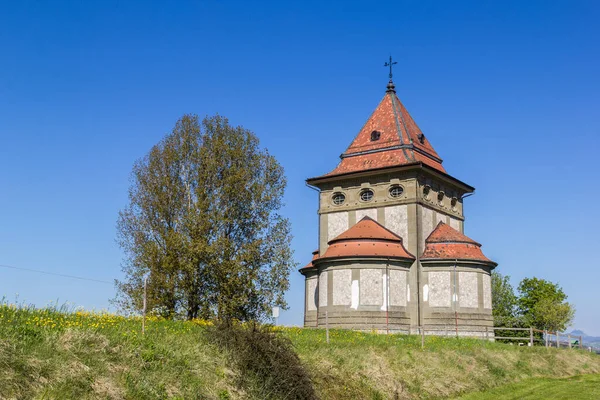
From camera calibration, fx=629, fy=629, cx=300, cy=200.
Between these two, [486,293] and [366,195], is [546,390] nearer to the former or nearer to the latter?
[486,293]

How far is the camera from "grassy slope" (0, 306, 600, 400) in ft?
37.7

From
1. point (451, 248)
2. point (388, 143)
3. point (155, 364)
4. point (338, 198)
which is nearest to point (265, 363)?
point (155, 364)

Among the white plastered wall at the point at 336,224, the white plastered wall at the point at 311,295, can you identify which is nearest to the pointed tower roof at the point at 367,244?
the white plastered wall at the point at 336,224

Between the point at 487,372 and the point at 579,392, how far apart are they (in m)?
3.90

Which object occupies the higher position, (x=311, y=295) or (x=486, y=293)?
(x=486, y=293)

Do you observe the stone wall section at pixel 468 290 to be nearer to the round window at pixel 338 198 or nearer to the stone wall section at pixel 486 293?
the stone wall section at pixel 486 293

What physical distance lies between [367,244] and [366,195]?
5.72m

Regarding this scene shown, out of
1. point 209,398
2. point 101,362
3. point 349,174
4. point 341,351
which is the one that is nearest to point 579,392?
point 341,351

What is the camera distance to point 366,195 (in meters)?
45.5

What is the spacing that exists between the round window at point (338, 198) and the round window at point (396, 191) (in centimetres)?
382

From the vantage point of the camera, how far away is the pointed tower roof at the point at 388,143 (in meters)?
45.4

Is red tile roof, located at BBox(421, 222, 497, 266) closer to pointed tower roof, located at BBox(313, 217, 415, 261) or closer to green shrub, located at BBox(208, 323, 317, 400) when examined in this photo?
pointed tower roof, located at BBox(313, 217, 415, 261)

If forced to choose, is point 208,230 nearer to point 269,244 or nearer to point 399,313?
point 269,244

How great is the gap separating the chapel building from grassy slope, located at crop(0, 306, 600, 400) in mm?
15780
